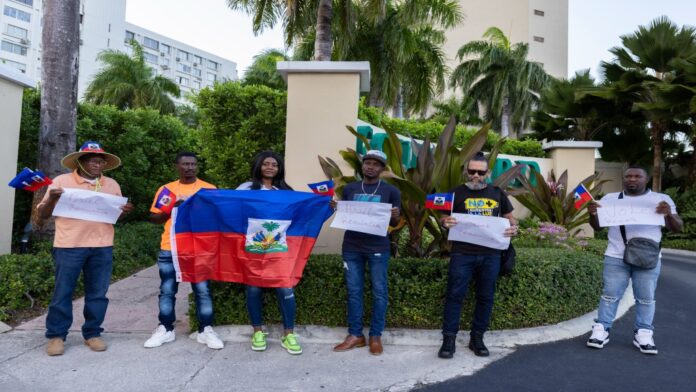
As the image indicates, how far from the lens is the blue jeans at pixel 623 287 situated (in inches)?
180

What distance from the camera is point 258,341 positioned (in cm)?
434

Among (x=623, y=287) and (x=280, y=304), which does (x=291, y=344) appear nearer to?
(x=280, y=304)

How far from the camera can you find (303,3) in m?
13.9

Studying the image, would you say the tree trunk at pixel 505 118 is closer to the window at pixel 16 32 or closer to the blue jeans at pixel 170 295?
the blue jeans at pixel 170 295

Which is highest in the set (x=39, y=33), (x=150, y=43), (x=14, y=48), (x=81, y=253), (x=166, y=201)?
(x=150, y=43)

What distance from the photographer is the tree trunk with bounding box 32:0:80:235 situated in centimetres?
682

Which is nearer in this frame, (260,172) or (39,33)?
(260,172)

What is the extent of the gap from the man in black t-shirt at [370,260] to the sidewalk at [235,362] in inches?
8.4

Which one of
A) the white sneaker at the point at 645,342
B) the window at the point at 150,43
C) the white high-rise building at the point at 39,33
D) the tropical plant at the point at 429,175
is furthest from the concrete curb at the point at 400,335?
the window at the point at 150,43

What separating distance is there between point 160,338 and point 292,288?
1.31 m

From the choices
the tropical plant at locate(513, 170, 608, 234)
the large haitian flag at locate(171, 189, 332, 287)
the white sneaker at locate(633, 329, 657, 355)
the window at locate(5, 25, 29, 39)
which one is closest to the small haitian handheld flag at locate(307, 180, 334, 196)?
the large haitian flag at locate(171, 189, 332, 287)

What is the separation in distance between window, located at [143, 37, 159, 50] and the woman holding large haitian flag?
81.9m

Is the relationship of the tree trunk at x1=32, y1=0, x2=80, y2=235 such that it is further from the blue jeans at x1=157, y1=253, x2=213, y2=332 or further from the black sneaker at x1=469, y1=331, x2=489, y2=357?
the black sneaker at x1=469, y1=331, x2=489, y2=357

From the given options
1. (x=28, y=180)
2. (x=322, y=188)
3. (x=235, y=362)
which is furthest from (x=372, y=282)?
(x=28, y=180)
